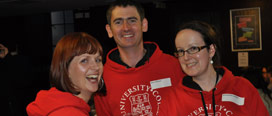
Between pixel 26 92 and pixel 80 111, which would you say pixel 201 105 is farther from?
pixel 26 92

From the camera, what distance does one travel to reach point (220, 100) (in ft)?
5.62

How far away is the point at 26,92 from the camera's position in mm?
6121

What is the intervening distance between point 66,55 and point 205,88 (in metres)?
0.96

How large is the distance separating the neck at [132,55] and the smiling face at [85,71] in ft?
2.18

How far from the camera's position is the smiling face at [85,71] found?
142 cm

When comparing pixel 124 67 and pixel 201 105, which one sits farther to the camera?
pixel 124 67

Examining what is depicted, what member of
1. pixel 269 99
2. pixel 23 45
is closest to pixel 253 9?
pixel 269 99

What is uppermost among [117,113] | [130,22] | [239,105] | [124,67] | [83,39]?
[130,22]

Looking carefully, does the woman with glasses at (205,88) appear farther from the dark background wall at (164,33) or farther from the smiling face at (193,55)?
the dark background wall at (164,33)

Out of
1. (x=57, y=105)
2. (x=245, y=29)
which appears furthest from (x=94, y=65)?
(x=245, y=29)

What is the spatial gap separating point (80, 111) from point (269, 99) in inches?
89.6

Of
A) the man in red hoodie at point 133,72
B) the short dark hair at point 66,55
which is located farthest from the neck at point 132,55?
the short dark hair at point 66,55

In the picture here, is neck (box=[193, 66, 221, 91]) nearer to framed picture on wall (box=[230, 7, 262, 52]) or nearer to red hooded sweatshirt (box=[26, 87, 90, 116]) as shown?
red hooded sweatshirt (box=[26, 87, 90, 116])

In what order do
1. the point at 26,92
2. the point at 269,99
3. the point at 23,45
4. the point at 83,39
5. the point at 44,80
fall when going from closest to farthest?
the point at 83,39 → the point at 269,99 → the point at 26,92 → the point at 44,80 → the point at 23,45
